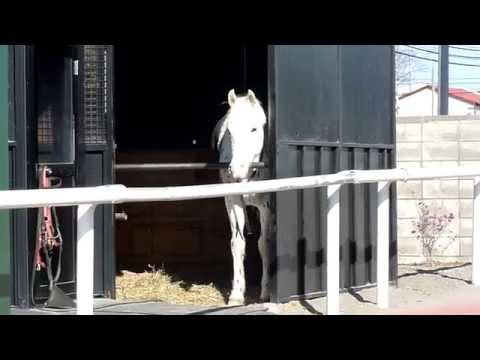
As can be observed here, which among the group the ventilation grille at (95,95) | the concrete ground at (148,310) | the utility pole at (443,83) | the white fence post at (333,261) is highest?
the utility pole at (443,83)

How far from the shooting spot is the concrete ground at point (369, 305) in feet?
22.3

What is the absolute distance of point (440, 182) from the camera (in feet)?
37.6

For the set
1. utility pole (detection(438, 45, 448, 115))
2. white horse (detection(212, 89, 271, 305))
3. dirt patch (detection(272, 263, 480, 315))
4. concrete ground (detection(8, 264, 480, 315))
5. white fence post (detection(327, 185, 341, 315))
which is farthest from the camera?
utility pole (detection(438, 45, 448, 115))

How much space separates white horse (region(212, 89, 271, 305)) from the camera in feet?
25.6

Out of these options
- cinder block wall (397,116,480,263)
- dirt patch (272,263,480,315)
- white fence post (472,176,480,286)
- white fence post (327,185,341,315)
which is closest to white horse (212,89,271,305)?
dirt patch (272,263,480,315)

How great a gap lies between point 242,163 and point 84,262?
3.37 meters

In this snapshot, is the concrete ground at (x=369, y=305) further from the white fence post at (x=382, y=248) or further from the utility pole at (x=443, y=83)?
the utility pole at (x=443, y=83)

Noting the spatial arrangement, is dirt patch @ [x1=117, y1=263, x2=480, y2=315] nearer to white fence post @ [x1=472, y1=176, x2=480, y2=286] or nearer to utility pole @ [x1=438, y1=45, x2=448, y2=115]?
white fence post @ [x1=472, y1=176, x2=480, y2=286]

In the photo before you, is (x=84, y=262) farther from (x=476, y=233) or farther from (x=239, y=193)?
(x=476, y=233)

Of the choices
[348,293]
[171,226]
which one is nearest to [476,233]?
[348,293]

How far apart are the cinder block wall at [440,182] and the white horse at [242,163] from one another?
12.3 feet

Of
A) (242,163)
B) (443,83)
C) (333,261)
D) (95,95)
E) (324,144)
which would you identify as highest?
(443,83)

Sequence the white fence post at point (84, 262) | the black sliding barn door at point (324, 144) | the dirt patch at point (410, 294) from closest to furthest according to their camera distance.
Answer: the white fence post at point (84, 262) → the dirt patch at point (410, 294) → the black sliding barn door at point (324, 144)

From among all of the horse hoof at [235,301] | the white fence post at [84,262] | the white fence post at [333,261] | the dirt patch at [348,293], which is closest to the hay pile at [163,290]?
the dirt patch at [348,293]
